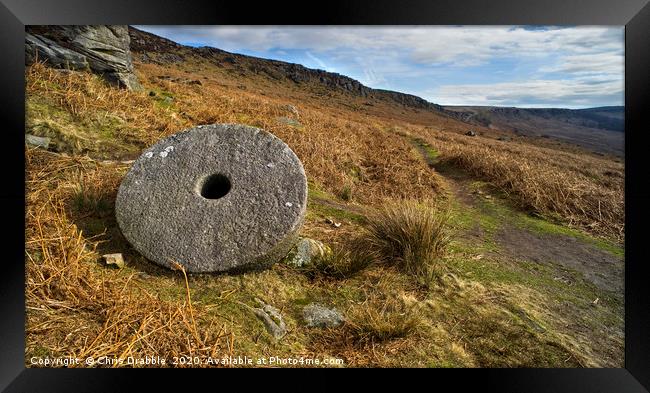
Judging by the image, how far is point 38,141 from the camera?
4004 mm

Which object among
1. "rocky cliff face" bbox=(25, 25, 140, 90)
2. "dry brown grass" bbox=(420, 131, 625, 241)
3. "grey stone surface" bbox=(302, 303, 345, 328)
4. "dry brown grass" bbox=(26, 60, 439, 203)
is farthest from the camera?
"rocky cliff face" bbox=(25, 25, 140, 90)

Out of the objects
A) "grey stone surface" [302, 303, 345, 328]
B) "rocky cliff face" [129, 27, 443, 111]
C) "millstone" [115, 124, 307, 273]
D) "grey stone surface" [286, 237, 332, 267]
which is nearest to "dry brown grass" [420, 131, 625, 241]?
"grey stone surface" [286, 237, 332, 267]

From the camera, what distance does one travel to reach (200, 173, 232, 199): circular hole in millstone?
3176mm

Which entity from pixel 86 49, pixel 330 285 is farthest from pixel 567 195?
pixel 86 49

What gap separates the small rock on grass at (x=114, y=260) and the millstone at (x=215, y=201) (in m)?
0.16

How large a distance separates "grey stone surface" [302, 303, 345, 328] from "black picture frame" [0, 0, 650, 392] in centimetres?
37

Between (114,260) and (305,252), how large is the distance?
1.48m

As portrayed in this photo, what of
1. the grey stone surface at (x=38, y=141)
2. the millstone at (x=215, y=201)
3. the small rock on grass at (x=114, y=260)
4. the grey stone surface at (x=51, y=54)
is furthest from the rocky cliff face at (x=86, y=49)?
the small rock on grass at (x=114, y=260)

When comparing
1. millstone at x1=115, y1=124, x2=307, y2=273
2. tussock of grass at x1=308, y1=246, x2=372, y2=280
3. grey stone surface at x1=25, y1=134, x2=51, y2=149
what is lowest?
tussock of grass at x1=308, y1=246, x2=372, y2=280

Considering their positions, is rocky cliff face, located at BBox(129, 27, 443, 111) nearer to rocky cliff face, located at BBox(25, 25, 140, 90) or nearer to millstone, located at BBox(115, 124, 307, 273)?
rocky cliff face, located at BBox(25, 25, 140, 90)

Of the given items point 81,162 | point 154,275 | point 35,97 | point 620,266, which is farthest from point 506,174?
point 35,97

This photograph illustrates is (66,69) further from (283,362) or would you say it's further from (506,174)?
(506,174)
